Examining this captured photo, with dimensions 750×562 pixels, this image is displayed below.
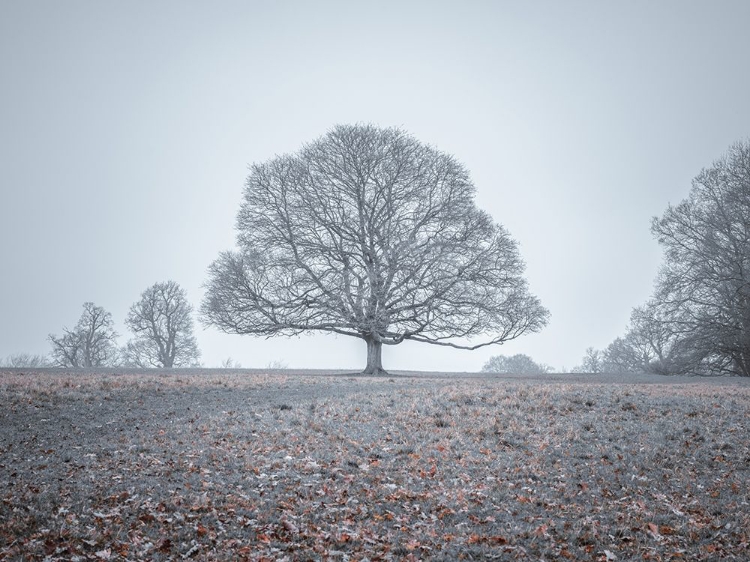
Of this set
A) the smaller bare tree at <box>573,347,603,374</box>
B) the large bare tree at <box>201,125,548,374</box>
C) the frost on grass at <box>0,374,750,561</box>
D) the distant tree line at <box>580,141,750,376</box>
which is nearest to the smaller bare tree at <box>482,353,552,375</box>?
the smaller bare tree at <box>573,347,603,374</box>

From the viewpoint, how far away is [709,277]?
27438mm

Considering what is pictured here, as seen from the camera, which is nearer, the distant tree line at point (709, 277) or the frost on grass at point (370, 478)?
the frost on grass at point (370, 478)

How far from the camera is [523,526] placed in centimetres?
657

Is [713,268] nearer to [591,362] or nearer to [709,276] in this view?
[709,276]

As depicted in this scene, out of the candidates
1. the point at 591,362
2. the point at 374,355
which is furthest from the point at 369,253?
the point at 591,362

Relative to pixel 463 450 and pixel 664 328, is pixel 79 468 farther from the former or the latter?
pixel 664 328

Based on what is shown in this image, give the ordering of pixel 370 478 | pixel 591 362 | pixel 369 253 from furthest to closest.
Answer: pixel 591 362
pixel 369 253
pixel 370 478

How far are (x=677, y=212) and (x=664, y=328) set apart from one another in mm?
7156

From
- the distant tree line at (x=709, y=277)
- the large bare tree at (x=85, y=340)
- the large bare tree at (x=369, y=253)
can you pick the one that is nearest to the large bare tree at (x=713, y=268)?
the distant tree line at (x=709, y=277)

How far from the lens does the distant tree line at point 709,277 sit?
27594 millimetres

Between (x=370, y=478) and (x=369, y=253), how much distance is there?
17942 mm

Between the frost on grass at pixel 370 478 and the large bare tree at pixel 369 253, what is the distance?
38.2 ft

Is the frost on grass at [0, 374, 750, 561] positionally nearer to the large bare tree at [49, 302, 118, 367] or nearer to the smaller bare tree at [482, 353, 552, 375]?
the large bare tree at [49, 302, 118, 367]

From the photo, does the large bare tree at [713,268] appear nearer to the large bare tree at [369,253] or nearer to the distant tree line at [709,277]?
the distant tree line at [709,277]
